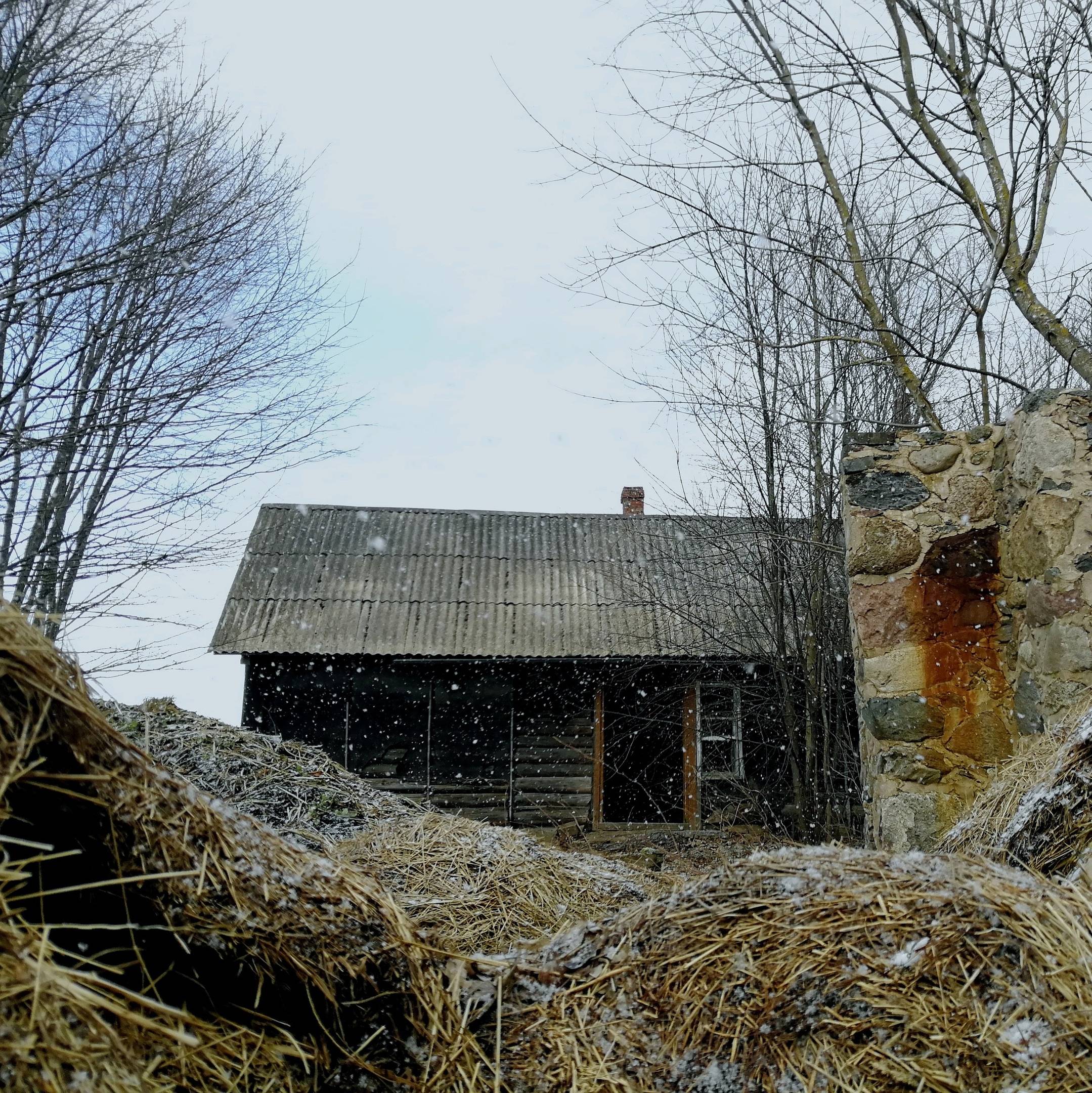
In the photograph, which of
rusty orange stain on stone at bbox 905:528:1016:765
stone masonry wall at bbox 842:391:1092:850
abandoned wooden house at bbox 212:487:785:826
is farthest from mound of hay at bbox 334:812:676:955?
abandoned wooden house at bbox 212:487:785:826

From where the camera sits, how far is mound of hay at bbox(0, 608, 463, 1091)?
0.98m

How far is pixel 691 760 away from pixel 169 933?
10217 mm

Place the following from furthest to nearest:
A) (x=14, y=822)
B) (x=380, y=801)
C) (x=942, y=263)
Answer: (x=942, y=263) < (x=380, y=801) < (x=14, y=822)

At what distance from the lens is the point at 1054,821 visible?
5.61 ft

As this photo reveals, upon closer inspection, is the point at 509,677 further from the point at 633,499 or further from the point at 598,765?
the point at 633,499

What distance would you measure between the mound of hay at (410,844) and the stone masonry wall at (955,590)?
46.0 inches

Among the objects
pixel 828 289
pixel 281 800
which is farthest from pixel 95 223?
pixel 828 289

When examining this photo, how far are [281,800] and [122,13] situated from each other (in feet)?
15.4

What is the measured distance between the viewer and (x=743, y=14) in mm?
6324

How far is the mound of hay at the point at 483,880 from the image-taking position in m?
2.82

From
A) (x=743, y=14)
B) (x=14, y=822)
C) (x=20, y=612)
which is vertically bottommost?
(x=14, y=822)

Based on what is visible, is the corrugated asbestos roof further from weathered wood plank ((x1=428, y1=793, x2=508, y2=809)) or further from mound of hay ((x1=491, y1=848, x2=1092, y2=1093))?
mound of hay ((x1=491, y1=848, x2=1092, y2=1093))

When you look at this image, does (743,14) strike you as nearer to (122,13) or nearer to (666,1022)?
(122,13)

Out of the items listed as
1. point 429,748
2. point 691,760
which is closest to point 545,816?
point 429,748
